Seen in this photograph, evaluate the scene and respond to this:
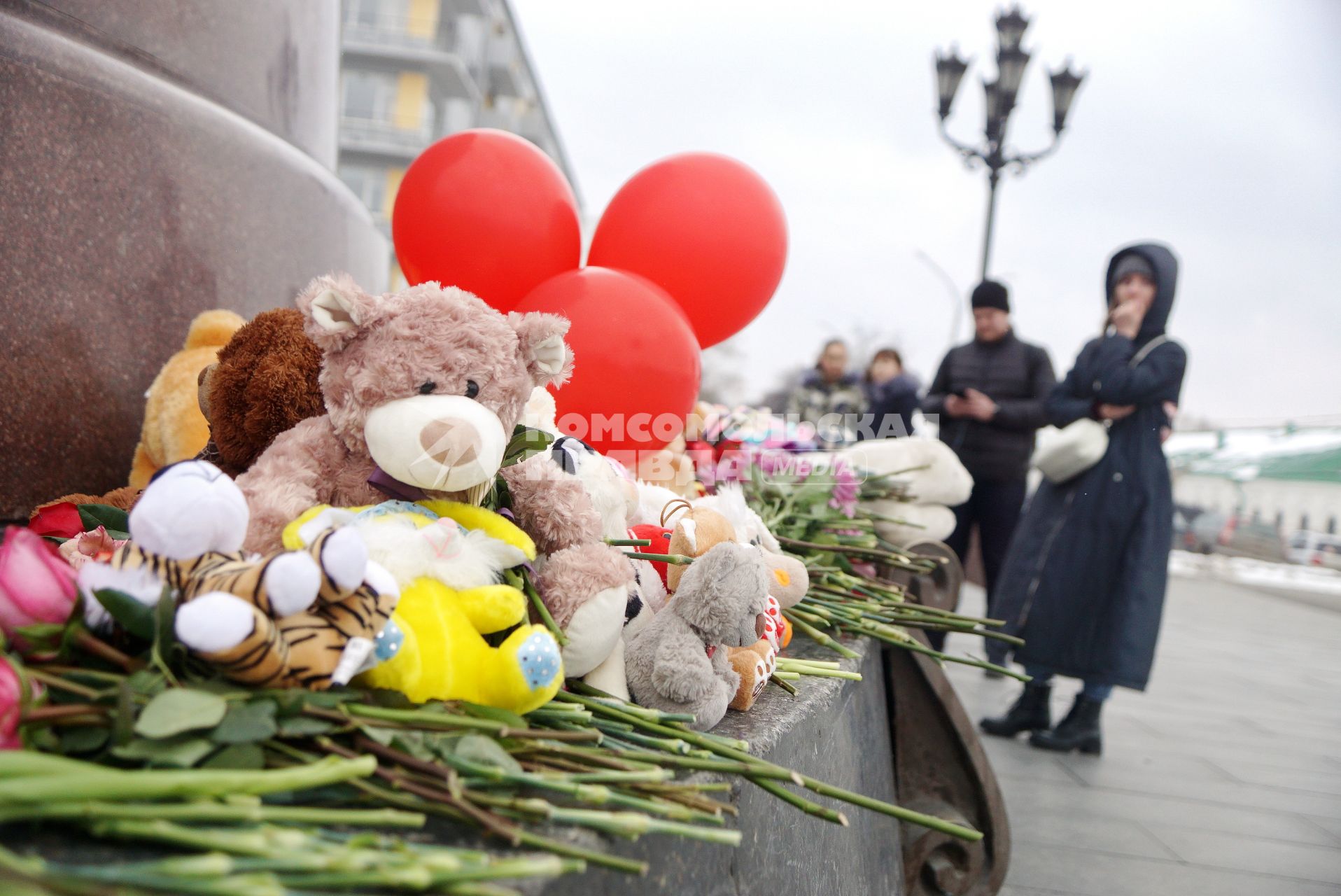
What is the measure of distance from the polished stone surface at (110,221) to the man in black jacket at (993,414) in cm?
372

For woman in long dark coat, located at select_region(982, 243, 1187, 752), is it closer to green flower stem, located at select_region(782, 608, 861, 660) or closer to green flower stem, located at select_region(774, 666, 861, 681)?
green flower stem, located at select_region(782, 608, 861, 660)

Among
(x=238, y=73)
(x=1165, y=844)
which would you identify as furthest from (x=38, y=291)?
(x=1165, y=844)

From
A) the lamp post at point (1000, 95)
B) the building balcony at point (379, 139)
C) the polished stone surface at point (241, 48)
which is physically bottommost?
the polished stone surface at point (241, 48)

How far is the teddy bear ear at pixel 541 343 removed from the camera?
131cm

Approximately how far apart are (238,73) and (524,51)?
4753 cm

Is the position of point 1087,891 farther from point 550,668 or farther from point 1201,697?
point 1201,697

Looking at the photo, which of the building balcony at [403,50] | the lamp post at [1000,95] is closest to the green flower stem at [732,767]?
the lamp post at [1000,95]

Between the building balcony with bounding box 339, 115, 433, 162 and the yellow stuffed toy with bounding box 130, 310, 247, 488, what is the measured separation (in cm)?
3480

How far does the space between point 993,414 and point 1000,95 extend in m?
5.61

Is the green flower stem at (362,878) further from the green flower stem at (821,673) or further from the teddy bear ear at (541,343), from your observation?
the green flower stem at (821,673)

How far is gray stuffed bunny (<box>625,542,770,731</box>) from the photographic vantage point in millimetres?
1320

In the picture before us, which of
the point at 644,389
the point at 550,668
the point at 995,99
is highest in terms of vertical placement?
the point at 995,99

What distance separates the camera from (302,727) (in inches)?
35.1

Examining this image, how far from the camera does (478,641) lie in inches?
44.4
